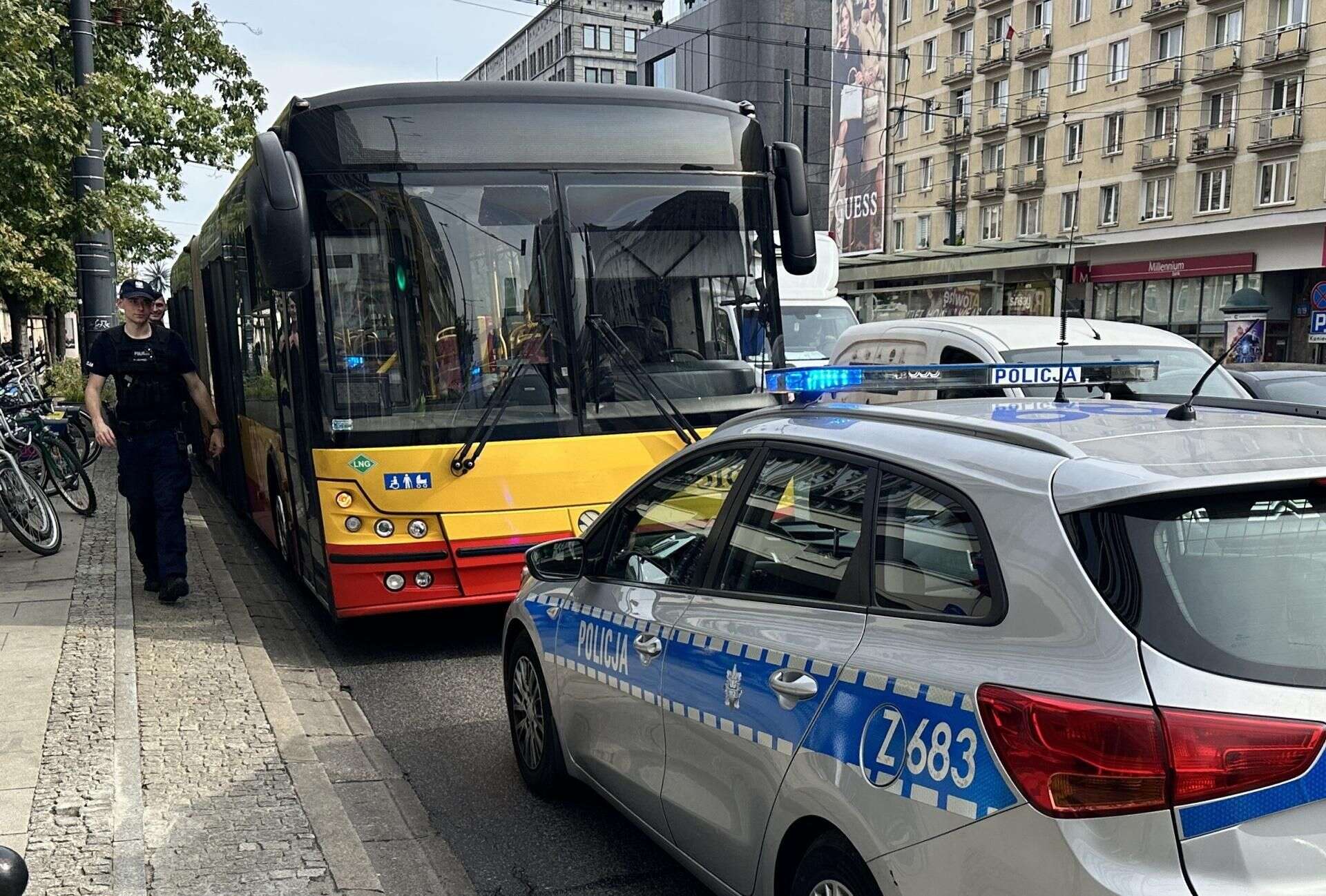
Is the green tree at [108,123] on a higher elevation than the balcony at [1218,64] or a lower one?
lower

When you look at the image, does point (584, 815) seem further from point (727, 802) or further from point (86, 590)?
point (86, 590)

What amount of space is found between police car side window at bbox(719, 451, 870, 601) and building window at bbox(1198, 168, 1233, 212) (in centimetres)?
4149

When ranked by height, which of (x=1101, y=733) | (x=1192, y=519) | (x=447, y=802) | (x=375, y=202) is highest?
(x=375, y=202)

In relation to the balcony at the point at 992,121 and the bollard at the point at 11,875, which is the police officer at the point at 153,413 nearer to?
the bollard at the point at 11,875

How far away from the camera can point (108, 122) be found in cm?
1528

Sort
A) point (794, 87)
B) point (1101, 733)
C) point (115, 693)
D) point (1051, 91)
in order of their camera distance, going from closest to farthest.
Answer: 1. point (1101, 733)
2. point (115, 693)
3. point (1051, 91)
4. point (794, 87)

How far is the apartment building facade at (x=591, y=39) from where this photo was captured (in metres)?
96.8

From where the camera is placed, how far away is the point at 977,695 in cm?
247

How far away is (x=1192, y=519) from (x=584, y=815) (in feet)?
9.82

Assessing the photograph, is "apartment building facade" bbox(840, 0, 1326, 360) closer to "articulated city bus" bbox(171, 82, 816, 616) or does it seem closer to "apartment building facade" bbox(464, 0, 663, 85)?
"articulated city bus" bbox(171, 82, 816, 616)

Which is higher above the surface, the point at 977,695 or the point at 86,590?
the point at 977,695

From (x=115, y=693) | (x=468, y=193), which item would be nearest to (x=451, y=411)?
(x=468, y=193)

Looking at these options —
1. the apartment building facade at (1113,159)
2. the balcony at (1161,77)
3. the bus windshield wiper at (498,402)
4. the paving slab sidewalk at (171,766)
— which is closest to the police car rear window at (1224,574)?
the paving slab sidewalk at (171,766)

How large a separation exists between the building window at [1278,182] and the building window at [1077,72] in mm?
9084
